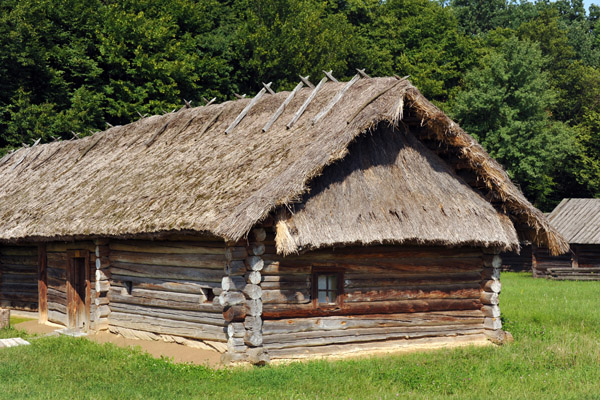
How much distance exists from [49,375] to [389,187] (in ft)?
24.4

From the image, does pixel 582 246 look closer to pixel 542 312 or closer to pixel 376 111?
pixel 542 312

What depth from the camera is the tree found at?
44.0 meters

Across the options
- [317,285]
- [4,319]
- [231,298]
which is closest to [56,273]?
[4,319]

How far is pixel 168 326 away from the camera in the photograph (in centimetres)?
1542

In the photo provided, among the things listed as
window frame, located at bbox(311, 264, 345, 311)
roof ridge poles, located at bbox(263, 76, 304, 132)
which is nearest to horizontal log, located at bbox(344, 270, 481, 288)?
window frame, located at bbox(311, 264, 345, 311)

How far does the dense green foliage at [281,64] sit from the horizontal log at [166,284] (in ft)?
45.3

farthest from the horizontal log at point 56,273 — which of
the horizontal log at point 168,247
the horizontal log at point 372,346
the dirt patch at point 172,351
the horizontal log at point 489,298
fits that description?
the horizontal log at point 489,298

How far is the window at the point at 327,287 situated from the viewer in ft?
46.6

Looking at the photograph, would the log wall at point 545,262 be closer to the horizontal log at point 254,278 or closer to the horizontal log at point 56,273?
the horizontal log at point 56,273

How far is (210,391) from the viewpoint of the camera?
438 inches

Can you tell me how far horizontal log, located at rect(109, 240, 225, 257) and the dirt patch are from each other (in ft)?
6.41

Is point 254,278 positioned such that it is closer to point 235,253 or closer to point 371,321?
point 235,253

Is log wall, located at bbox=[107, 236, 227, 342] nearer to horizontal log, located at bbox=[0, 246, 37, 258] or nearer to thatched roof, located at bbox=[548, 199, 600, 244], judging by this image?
horizontal log, located at bbox=[0, 246, 37, 258]

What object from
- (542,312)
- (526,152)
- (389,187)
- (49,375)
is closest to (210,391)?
(49,375)
